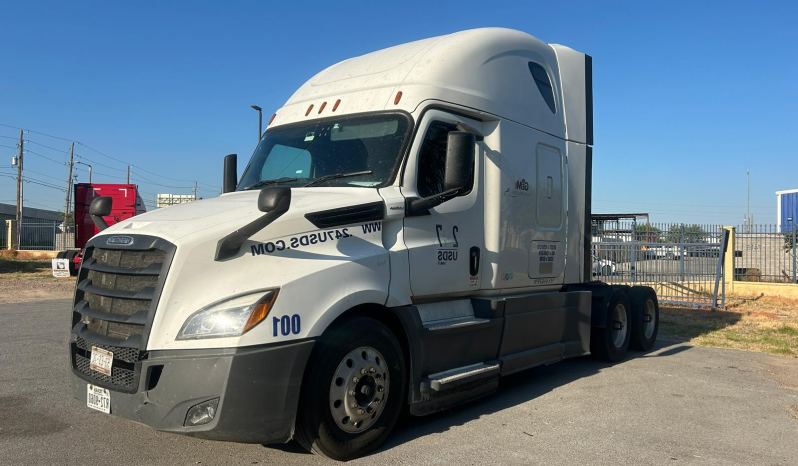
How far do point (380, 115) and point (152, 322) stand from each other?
104 inches

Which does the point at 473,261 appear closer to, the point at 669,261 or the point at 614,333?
the point at 614,333

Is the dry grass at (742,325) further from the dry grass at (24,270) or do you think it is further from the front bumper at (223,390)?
the dry grass at (24,270)

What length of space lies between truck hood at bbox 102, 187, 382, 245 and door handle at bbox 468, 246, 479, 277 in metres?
1.36

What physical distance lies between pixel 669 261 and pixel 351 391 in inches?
482

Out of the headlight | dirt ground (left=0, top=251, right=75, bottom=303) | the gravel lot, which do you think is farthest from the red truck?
the headlight

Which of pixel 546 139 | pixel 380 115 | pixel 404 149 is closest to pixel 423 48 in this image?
pixel 380 115

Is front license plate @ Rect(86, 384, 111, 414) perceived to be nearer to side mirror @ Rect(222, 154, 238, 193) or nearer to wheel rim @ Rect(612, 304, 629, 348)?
side mirror @ Rect(222, 154, 238, 193)

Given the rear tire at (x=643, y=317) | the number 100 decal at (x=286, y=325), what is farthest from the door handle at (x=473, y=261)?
the rear tire at (x=643, y=317)

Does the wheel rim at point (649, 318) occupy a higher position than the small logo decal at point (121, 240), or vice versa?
the small logo decal at point (121, 240)

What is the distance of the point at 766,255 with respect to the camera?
58.0 feet

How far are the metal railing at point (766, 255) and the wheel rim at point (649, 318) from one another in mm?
9157

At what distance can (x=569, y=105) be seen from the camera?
786cm

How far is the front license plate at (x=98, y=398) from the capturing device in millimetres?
4152

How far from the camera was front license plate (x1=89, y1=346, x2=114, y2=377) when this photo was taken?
13.7 feet
